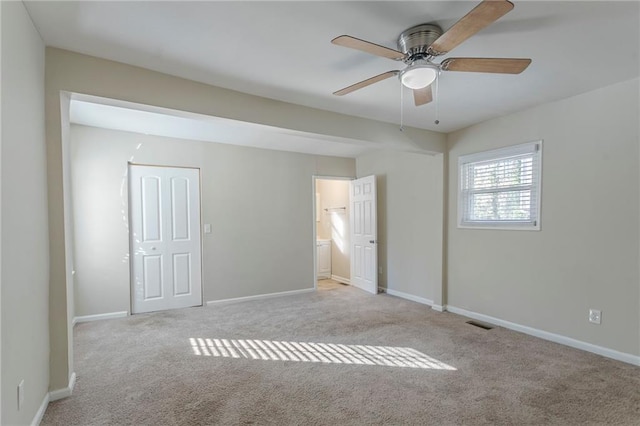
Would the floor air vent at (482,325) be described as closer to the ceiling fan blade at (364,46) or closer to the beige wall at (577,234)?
the beige wall at (577,234)

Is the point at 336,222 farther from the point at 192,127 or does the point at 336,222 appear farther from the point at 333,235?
the point at 192,127

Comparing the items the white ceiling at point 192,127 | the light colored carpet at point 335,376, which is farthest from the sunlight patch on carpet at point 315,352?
the white ceiling at point 192,127

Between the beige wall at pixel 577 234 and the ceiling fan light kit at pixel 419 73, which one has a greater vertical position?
the ceiling fan light kit at pixel 419 73

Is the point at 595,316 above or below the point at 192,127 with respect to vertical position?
below

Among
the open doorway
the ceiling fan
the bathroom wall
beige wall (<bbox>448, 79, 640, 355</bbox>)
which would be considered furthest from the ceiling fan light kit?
the bathroom wall

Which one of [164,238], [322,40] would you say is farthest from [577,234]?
[164,238]

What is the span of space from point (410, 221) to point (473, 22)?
3537mm

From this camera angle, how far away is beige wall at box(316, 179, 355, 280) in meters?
6.17

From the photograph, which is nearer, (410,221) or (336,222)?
(410,221)

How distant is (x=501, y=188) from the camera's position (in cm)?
367

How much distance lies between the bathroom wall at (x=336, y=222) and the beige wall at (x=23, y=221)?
460cm

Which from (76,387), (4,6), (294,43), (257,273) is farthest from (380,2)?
(257,273)

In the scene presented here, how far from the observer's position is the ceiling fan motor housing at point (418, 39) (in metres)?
1.89

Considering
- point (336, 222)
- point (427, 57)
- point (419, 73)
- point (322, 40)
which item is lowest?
point (336, 222)
